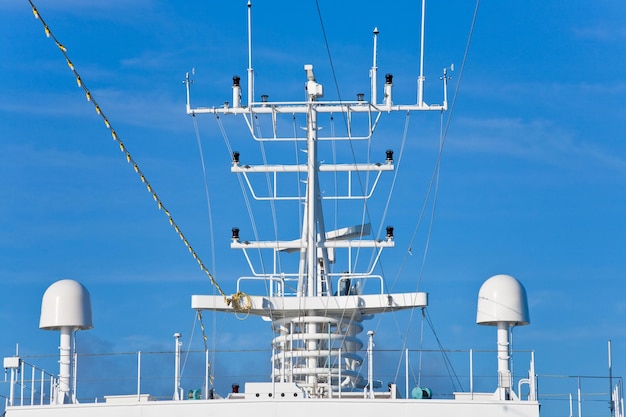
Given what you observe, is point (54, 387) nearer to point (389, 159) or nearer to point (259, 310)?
point (259, 310)

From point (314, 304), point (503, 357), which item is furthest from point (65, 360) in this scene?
point (503, 357)

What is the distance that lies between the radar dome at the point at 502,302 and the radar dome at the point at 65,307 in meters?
9.88

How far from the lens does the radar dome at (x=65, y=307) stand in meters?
43.2

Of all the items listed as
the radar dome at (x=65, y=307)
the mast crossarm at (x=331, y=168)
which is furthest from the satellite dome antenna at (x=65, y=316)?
the mast crossarm at (x=331, y=168)

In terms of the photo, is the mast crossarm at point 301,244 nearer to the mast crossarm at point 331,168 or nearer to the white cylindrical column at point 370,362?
the mast crossarm at point 331,168

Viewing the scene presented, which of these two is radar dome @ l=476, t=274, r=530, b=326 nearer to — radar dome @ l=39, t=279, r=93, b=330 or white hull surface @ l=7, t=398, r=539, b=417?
white hull surface @ l=7, t=398, r=539, b=417

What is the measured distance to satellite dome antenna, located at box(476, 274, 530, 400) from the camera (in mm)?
42531

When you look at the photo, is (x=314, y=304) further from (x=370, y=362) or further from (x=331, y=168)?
(x=331, y=168)

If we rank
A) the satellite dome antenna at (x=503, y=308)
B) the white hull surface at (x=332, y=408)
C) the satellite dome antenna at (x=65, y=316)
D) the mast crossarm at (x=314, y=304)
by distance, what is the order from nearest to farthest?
the white hull surface at (x=332, y=408) → the satellite dome antenna at (x=503, y=308) → the satellite dome antenna at (x=65, y=316) → the mast crossarm at (x=314, y=304)

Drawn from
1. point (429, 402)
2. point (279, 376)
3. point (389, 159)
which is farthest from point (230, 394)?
point (389, 159)

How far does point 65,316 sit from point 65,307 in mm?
224

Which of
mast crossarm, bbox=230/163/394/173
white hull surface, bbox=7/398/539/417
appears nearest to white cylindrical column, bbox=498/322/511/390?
white hull surface, bbox=7/398/539/417

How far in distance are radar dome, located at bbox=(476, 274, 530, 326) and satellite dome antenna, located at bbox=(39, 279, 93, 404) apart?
9.91m

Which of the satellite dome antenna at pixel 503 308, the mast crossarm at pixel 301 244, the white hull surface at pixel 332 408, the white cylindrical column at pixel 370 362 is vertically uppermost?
the mast crossarm at pixel 301 244
